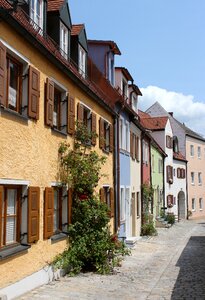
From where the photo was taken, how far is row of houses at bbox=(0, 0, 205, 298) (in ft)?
30.9

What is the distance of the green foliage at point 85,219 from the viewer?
13137 mm

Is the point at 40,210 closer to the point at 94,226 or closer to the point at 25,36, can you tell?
the point at 94,226

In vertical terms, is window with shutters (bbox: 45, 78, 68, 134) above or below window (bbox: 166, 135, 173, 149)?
below

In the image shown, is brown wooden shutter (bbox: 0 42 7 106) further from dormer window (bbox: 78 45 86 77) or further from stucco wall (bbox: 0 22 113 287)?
dormer window (bbox: 78 45 86 77)

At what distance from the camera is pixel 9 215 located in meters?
9.69

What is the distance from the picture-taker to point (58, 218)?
13055 mm

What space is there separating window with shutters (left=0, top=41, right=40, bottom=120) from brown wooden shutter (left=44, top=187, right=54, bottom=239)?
6.65 feet

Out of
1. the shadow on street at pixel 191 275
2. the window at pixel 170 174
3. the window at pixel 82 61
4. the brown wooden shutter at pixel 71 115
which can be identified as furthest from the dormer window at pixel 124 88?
the window at pixel 170 174

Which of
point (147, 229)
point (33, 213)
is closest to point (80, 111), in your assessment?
point (33, 213)

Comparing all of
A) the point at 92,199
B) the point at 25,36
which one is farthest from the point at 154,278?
the point at 25,36

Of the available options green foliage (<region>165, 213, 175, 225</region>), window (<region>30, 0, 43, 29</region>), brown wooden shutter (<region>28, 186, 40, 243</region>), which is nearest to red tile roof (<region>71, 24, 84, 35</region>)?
window (<region>30, 0, 43, 29</region>)

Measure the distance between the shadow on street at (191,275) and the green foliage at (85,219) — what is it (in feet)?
7.51

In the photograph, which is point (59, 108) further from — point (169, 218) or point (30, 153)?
point (169, 218)

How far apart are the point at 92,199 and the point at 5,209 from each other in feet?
15.9
